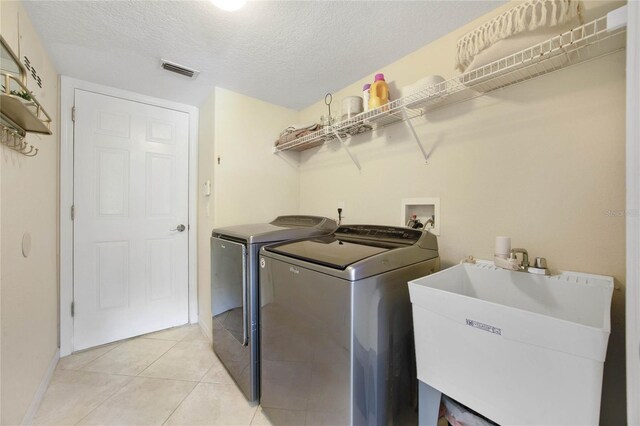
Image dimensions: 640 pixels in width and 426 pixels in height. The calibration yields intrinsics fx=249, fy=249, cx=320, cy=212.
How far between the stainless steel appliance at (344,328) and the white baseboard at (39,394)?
1.26 m

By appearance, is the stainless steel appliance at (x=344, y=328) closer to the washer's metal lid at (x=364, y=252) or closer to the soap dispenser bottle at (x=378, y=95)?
the washer's metal lid at (x=364, y=252)

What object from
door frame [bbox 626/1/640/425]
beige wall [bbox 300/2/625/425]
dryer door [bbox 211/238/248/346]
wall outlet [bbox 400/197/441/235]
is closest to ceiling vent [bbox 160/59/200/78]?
dryer door [bbox 211/238/248/346]

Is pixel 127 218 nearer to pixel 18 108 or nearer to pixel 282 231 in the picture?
pixel 18 108

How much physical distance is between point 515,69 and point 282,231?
4.74 ft

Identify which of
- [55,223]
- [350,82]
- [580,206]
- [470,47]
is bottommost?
[55,223]

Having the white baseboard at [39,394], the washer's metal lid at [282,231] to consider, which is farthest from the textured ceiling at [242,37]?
the white baseboard at [39,394]

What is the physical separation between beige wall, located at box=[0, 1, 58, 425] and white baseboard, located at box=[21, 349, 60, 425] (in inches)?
1.7

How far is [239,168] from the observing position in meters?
2.22

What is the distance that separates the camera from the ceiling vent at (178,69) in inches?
68.8

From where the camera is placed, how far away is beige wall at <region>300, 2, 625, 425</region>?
0.96 meters

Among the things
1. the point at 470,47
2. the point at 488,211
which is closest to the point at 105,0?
the point at 470,47

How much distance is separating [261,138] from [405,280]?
1.84 metres

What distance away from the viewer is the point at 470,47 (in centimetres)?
111

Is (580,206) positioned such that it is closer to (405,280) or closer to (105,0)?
(405,280)
